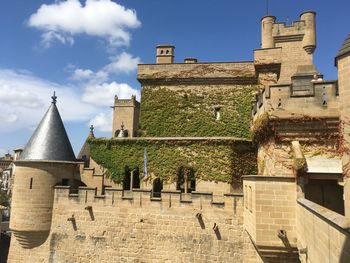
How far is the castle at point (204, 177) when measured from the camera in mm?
7977

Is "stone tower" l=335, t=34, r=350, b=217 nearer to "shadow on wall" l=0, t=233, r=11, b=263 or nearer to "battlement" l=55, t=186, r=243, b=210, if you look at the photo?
"battlement" l=55, t=186, r=243, b=210

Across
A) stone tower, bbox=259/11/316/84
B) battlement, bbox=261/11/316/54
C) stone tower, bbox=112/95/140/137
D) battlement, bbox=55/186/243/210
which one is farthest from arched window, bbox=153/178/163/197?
stone tower, bbox=112/95/140/137

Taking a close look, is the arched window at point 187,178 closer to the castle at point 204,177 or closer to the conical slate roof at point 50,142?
the castle at point 204,177

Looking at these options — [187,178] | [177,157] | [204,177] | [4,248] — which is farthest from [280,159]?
[4,248]

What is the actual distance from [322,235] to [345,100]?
3.97 metres

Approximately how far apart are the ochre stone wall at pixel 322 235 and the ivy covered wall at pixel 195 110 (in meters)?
12.2

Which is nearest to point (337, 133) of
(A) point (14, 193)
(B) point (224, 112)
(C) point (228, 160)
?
(C) point (228, 160)

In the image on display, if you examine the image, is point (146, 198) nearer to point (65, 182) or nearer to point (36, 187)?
point (65, 182)

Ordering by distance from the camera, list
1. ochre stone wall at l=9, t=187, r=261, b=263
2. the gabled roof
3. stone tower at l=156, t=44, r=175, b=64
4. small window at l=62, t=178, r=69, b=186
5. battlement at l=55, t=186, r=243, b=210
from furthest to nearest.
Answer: stone tower at l=156, t=44, r=175, b=64, small window at l=62, t=178, r=69, b=186, battlement at l=55, t=186, r=243, b=210, ochre stone wall at l=9, t=187, r=261, b=263, the gabled roof

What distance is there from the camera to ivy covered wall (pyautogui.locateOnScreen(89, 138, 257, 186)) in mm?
15523

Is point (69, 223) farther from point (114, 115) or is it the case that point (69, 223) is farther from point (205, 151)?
point (114, 115)

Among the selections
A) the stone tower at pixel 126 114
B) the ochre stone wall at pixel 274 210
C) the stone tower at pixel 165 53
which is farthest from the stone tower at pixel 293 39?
the stone tower at pixel 126 114

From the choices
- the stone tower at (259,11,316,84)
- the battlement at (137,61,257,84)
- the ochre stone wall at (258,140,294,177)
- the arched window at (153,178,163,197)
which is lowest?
the arched window at (153,178,163,197)

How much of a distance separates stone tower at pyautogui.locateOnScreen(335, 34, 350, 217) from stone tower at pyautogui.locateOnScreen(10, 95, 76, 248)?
11.7 m
